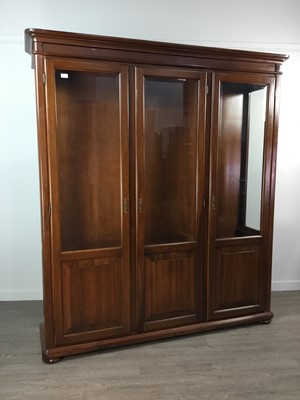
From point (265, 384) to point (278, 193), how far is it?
78.0 inches

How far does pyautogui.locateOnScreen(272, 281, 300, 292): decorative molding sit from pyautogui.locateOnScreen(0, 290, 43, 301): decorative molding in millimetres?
2423

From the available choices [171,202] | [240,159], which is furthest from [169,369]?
[240,159]

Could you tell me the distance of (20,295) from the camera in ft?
11.2

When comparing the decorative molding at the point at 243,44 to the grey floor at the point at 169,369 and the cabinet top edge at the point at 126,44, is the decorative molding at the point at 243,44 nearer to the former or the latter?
the cabinet top edge at the point at 126,44

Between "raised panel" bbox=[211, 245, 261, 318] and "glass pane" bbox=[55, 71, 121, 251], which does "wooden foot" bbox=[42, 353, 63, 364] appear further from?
"raised panel" bbox=[211, 245, 261, 318]

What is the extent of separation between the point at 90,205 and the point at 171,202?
25.3 inches

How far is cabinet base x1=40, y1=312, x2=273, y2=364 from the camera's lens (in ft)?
7.94

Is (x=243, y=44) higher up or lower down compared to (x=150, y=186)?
higher up

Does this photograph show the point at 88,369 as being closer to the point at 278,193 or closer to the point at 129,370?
the point at 129,370

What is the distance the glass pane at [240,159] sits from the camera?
2775 millimetres

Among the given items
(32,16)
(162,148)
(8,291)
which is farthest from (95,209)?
(32,16)

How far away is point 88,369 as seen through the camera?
2338mm

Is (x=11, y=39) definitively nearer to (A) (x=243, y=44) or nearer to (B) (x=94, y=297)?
(A) (x=243, y=44)

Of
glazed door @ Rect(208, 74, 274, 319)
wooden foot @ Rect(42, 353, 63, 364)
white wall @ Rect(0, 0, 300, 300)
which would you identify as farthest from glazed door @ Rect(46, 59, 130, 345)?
white wall @ Rect(0, 0, 300, 300)
